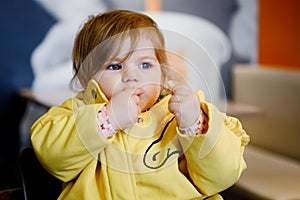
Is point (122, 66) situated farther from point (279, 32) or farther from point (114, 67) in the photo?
point (279, 32)

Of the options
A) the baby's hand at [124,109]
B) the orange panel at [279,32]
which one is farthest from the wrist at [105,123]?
the orange panel at [279,32]

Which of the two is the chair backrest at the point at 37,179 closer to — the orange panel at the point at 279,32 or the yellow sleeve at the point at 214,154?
the yellow sleeve at the point at 214,154

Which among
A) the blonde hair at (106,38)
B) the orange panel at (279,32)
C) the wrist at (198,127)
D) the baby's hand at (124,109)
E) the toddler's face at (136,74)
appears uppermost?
the blonde hair at (106,38)

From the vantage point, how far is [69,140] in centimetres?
53

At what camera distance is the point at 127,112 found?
51 cm

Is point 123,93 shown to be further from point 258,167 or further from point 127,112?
point 258,167

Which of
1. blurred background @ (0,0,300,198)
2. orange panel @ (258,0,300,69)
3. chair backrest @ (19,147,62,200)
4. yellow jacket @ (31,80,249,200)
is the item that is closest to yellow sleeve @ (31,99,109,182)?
yellow jacket @ (31,80,249,200)

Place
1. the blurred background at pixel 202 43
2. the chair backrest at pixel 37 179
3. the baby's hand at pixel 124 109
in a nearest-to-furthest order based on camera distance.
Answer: the baby's hand at pixel 124 109 → the chair backrest at pixel 37 179 → the blurred background at pixel 202 43

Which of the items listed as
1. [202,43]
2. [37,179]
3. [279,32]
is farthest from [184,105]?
[279,32]

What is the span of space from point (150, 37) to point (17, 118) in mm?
1460

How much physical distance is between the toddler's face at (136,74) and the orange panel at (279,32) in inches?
72.4

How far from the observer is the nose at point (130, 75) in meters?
0.52

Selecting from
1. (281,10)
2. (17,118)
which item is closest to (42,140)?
(17,118)

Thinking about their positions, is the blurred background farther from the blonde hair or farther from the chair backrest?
the blonde hair
